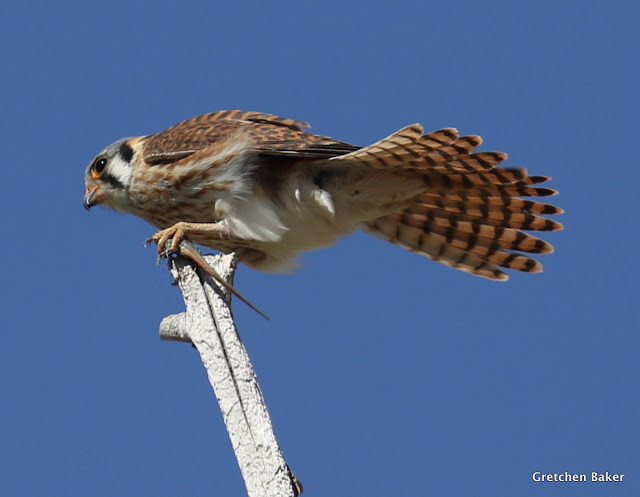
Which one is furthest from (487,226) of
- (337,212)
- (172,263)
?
(172,263)

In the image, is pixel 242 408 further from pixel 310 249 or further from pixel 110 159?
pixel 110 159

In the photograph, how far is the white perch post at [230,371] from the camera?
12.9ft

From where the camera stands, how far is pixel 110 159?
554 centimetres

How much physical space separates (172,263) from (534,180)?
6.23 ft

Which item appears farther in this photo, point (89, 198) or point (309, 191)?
point (89, 198)

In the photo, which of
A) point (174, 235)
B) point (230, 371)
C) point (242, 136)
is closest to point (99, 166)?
point (242, 136)

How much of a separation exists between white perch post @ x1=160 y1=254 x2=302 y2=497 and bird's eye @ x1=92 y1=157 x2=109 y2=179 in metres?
1.26

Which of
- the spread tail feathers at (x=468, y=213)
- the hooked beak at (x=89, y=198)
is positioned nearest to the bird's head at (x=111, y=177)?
the hooked beak at (x=89, y=198)

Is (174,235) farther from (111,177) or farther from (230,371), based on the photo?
(111,177)

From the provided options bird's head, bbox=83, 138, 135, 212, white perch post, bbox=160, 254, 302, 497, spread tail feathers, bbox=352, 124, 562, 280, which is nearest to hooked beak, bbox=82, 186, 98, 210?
bird's head, bbox=83, 138, 135, 212

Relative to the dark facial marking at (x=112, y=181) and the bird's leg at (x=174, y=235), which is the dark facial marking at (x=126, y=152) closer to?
the dark facial marking at (x=112, y=181)

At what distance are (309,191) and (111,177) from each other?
1.11m

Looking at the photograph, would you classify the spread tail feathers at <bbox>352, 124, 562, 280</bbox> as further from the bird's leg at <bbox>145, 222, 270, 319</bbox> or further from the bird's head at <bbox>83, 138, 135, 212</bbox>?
the bird's head at <bbox>83, 138, 135, 212</bbox>

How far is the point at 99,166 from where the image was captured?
561cm
